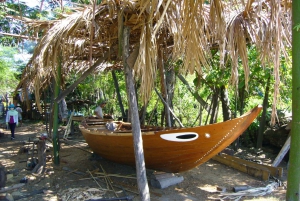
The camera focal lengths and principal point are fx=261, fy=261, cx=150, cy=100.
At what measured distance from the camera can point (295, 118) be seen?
1.86 meters

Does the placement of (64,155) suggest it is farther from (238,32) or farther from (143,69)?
(238,32)

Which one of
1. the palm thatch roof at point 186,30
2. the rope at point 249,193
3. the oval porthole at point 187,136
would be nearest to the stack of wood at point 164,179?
the rope at point 249,193

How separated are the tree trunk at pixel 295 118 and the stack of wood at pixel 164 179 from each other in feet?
11.5

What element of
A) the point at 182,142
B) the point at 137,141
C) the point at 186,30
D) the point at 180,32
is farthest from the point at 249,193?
the point at 186,30

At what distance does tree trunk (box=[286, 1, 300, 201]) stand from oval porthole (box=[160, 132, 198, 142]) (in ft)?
8.58

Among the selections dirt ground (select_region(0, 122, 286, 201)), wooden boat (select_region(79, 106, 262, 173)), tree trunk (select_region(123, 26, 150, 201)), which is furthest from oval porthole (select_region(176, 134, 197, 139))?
dirt ground (select_region(0, 122, 286, 201))

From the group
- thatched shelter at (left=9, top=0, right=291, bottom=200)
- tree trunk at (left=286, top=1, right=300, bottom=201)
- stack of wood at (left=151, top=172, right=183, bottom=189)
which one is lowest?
stack of wood at (left=151, top=172, right=183, bottom=189)

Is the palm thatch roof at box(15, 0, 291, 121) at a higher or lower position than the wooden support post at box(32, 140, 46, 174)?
higher

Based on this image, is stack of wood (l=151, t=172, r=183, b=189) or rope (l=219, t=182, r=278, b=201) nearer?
rope (l=219, t=182, r=278, b=201)

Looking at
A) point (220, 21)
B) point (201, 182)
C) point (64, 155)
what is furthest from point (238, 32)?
point (64, 155)

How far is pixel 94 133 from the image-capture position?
6.00m

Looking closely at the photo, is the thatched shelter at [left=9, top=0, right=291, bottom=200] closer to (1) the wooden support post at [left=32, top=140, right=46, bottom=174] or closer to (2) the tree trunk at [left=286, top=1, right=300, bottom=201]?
(2) the tree trunk at [left=286, top=1, right=300, bottom=201]

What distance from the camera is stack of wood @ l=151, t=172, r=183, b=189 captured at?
521 cm

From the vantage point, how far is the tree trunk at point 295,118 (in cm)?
183
